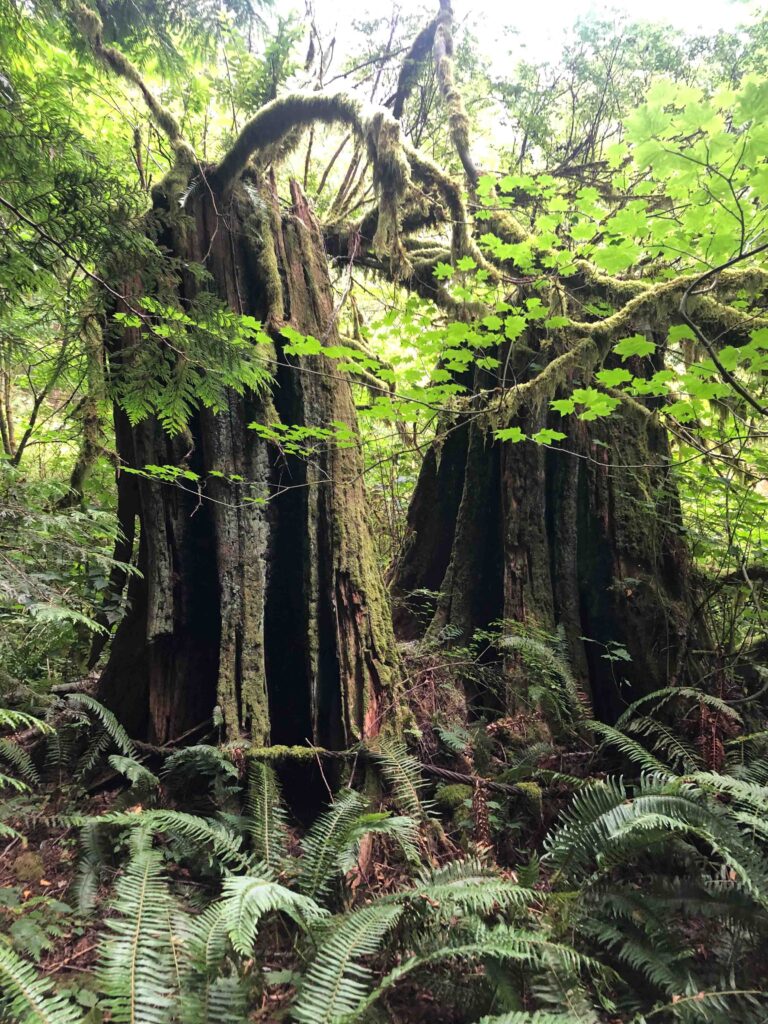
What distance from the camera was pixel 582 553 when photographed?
4617 millimetres

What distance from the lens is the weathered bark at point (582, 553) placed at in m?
4.22

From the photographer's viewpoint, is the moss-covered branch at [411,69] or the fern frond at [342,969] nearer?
the fern frond at [342,969]

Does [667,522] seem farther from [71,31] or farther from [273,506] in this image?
[71,31]

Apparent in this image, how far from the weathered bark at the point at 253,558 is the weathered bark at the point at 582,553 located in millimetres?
1365

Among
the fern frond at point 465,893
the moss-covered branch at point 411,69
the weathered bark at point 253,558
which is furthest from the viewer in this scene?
the moss-covered branch at point 411,69

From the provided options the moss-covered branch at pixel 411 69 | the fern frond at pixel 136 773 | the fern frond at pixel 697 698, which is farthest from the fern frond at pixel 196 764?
the moss-covered branch at pixel 411 69

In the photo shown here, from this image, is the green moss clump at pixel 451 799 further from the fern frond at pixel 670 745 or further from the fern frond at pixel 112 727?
the fern frond at pixel 112 727

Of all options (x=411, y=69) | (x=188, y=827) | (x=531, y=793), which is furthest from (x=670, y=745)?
(x=411, y=69)

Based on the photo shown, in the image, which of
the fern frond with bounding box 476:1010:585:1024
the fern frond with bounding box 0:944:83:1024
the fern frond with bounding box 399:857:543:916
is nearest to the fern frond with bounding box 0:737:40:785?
the fern frond with bounding box 0:944:83:1024

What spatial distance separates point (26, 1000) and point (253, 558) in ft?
7.93

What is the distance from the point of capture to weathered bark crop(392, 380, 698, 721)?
13.8 ft

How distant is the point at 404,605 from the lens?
16.9 feet

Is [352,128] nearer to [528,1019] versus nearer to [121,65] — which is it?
[121,65]

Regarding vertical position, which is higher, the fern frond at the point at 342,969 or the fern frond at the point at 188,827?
the fern frond at the point at 188,827
